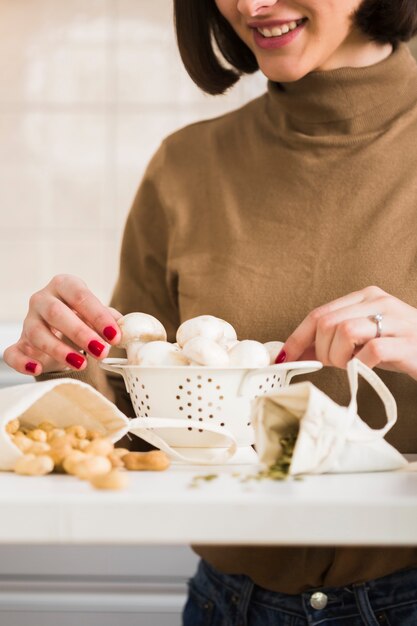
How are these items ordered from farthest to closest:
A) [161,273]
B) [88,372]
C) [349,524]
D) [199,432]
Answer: [161,273] < [88,372] < [199,432] < [349,524]

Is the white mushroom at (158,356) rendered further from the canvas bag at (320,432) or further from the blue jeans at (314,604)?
the blue jeans at (314,604)

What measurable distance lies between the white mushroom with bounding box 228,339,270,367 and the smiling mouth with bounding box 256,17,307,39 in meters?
0.43

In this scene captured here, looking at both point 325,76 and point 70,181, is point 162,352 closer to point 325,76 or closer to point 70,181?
point 325,76

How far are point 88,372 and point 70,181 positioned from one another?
4.72 feet

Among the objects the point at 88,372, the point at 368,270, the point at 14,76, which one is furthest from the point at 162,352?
the point at 14,76

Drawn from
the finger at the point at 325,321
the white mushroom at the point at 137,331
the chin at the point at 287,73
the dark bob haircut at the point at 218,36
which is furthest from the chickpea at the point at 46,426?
the dark bob haircut at the point at 218,36

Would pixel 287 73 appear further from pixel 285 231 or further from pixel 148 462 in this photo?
pixel 148 462

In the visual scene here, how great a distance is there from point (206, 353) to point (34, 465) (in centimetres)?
17

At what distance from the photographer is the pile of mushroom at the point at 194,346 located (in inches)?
28.7

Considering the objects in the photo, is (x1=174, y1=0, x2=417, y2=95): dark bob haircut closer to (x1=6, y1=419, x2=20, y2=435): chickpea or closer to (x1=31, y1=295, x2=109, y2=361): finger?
(x1=31, y1=295, x2=109, y2=361): finger

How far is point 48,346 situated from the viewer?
887mm

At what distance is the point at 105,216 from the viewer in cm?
237

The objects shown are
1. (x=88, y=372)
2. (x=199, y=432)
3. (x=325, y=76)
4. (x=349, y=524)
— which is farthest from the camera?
(x=325, y=76)

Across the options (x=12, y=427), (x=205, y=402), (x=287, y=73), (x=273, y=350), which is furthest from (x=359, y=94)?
(x=12, y=427)
